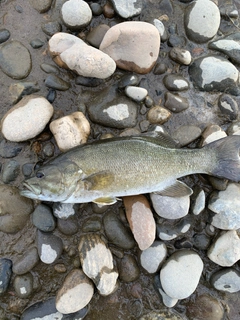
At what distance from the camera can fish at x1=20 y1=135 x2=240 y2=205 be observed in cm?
361

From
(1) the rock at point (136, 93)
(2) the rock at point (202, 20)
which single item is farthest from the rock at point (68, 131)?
(2) the rock at point (202, 20)

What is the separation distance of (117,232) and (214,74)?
279cm

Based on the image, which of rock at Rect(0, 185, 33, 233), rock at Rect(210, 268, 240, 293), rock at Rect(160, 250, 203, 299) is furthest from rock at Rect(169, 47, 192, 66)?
rock at Rect(210, 268, 240, 293)

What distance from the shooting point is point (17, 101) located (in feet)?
13.4

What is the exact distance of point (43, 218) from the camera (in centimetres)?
394

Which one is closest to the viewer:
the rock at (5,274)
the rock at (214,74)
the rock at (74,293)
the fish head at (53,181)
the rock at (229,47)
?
the fish head at (53,181)

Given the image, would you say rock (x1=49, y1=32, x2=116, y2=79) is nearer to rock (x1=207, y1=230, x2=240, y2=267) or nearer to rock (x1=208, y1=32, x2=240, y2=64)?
rock (x1=208, y1=32, x2=240, y2=64)

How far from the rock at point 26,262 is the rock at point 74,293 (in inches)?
20.6

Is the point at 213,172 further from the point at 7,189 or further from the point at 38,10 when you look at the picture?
the point at 38,10

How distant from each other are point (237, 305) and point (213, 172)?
2121 mm

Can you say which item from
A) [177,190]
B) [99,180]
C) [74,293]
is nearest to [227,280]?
[177,190]

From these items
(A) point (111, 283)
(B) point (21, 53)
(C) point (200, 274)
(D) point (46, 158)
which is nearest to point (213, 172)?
(C) point (200, 274)

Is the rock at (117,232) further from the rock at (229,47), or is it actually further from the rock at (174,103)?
the rock at (229,47)

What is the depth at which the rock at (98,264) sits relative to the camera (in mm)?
A: 3859
